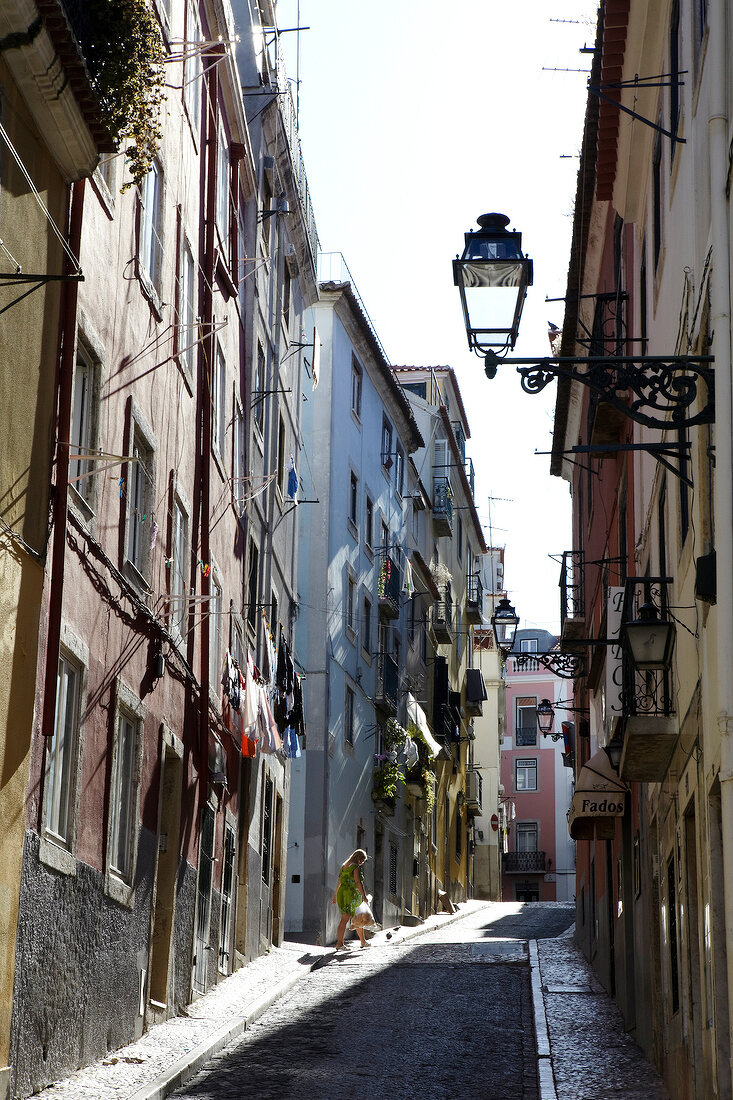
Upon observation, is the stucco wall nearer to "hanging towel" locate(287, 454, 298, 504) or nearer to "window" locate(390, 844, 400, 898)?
"hanging towel" locate(287, 454, 298, 504)

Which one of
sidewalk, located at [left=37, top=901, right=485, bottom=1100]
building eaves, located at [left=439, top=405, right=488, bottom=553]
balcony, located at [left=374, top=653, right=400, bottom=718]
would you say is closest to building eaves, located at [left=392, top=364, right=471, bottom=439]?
building eaves, located at [left=439, top=405, right=488, bottom=553]

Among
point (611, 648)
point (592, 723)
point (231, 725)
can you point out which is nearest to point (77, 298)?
point (611, 648)

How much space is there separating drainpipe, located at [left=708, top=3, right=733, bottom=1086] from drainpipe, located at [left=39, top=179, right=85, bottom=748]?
4.72 meters

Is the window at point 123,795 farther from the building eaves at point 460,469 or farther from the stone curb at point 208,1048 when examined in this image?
the building eaves at point 460,469

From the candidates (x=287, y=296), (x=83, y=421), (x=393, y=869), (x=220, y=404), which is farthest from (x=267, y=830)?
(x=83, y=421)

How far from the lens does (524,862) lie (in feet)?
244

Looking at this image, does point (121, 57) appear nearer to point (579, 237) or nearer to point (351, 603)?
point (579, 237)

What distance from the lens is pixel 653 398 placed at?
798 centimetres

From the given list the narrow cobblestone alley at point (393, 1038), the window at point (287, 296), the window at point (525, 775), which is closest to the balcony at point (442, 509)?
the window at point (287, 296)

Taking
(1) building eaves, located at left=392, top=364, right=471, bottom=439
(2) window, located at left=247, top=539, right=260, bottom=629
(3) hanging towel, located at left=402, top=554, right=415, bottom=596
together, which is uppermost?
(1) building eaves, located at left=392, top=364, right=471, bottom=439

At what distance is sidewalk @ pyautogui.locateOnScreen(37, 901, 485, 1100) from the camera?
35.7ft

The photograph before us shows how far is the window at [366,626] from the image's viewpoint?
1424 inches

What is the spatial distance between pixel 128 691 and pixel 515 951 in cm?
1317

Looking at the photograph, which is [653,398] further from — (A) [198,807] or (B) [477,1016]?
(A) [198,807]
